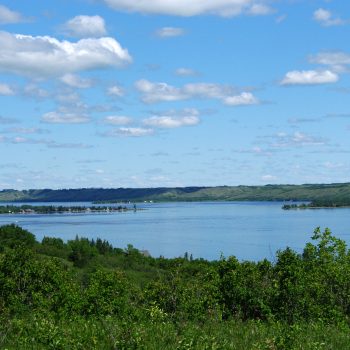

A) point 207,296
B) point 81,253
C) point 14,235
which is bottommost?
point 81,253

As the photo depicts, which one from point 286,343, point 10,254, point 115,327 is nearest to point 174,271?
point 10,254

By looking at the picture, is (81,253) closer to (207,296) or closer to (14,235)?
(14,235)

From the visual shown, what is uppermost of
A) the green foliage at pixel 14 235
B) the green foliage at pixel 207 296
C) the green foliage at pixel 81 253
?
the green foliage at pixel 207 296

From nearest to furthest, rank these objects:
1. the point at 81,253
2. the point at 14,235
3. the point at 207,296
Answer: the point at 207,296 < the point at 81,253 < the point at 14,235

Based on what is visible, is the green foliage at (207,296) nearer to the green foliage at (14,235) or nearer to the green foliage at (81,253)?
the green foliage at (81,253)

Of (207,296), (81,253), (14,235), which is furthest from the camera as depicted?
(14,235)

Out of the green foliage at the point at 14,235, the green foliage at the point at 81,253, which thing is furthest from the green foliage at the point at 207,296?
the green foliage at the point at 14,235

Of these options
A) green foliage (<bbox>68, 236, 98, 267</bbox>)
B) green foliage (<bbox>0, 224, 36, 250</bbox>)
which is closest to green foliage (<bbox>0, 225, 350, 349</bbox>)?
green foliage (<bbox>68, 236, 98, 267</bbox>)

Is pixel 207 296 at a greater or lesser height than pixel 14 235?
greater

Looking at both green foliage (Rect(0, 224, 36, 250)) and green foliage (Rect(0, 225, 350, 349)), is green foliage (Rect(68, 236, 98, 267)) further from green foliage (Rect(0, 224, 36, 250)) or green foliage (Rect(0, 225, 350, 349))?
green foliage (Rect(0, 225, 350, 349))

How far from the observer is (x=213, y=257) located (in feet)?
535

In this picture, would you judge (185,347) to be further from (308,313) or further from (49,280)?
(49,280)

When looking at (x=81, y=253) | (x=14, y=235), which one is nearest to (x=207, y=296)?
(x=81, y=253)

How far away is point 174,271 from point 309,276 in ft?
29.0
